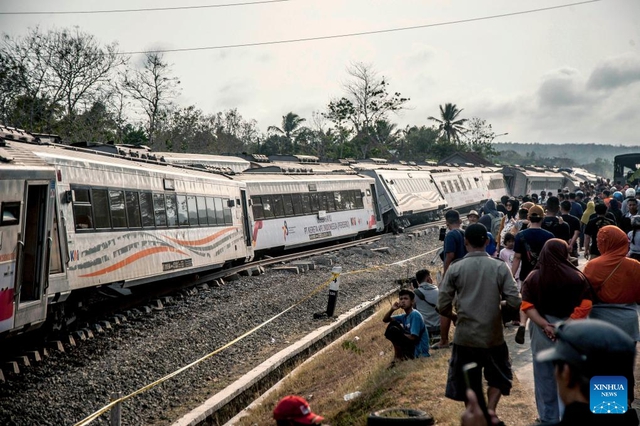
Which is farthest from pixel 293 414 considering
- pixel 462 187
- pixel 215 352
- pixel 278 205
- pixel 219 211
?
pixel 462 187

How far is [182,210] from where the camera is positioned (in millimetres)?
18234

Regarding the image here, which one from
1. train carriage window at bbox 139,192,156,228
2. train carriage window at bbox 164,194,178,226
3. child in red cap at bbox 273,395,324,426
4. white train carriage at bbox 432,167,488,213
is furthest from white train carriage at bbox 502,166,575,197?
child in red cap at bbox 273,395,324,426

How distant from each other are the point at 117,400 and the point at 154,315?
→ 7.40m

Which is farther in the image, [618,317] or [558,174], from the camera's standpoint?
[558,174]

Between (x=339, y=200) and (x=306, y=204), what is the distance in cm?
323

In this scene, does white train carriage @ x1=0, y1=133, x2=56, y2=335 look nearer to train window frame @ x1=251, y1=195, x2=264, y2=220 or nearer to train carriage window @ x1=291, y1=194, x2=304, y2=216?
train window frame @ x1=251, y1=195, x2=264, y2=220

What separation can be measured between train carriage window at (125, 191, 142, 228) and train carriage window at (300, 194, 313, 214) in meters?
12.7

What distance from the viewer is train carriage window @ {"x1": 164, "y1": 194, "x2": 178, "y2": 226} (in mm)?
17348

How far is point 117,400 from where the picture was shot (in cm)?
812

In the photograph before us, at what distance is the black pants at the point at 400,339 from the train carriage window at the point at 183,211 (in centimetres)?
863

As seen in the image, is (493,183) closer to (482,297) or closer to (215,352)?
(215,352)

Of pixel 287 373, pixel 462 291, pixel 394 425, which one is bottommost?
pixel 287 373

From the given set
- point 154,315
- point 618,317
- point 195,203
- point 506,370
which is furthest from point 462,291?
point 195,203

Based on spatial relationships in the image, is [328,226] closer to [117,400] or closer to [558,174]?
[117,400]
